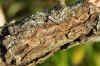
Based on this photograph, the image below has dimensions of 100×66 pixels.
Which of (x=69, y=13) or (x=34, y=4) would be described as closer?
(x=69, y=13)

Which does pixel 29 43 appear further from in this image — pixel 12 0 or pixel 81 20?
pixel 12 0

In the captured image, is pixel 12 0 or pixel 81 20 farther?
pixel 12 0

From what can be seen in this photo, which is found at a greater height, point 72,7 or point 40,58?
point 72,7

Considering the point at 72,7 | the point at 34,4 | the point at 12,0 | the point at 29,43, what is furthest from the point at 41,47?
the point at 12,0

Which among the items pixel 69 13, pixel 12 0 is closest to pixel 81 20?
pixel 69 13

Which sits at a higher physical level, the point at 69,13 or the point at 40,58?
the point at 69,13

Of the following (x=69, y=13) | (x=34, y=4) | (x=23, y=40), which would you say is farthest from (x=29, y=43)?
(x=34, y=4)

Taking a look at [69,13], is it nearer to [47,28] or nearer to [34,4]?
[47,28]
